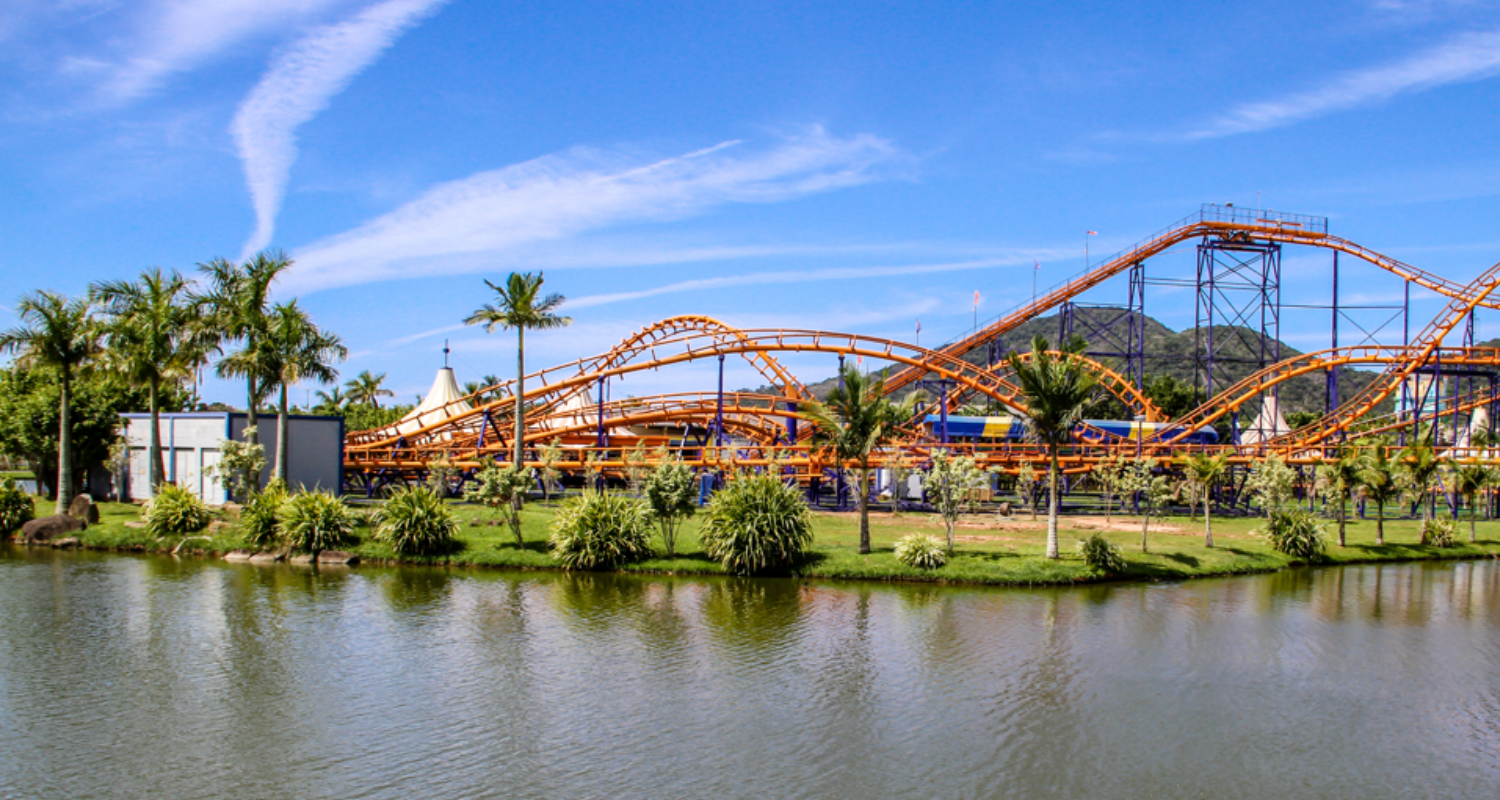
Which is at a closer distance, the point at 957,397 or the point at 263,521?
the point at 263,521

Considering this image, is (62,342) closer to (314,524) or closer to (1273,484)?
(314,524)

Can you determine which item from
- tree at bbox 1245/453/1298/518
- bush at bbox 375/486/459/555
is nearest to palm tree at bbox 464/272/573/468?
bush at bbox 375/486/459/555

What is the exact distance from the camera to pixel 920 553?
2861 cm

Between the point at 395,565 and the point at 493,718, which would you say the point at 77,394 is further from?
the point at 493,718

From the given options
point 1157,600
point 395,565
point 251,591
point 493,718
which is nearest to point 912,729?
point 493,718

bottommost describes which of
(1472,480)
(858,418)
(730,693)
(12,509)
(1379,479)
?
(730,693)

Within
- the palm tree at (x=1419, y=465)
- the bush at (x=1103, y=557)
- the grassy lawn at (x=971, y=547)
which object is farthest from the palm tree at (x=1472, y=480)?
the bush at (x=1103, y=557)

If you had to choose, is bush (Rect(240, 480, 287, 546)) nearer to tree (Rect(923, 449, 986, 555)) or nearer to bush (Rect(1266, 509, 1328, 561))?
tree (Rect(923, 449, 986, 555))

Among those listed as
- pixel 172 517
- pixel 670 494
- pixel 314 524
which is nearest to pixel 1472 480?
pixel 670 494

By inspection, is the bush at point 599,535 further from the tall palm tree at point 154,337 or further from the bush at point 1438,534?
the bush at point 1438,534

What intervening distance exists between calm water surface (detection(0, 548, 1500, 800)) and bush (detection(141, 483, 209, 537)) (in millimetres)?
7090

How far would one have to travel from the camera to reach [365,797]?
1199 centimetres

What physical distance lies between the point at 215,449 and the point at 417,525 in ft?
55.5

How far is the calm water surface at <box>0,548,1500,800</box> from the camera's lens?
13070 mm
